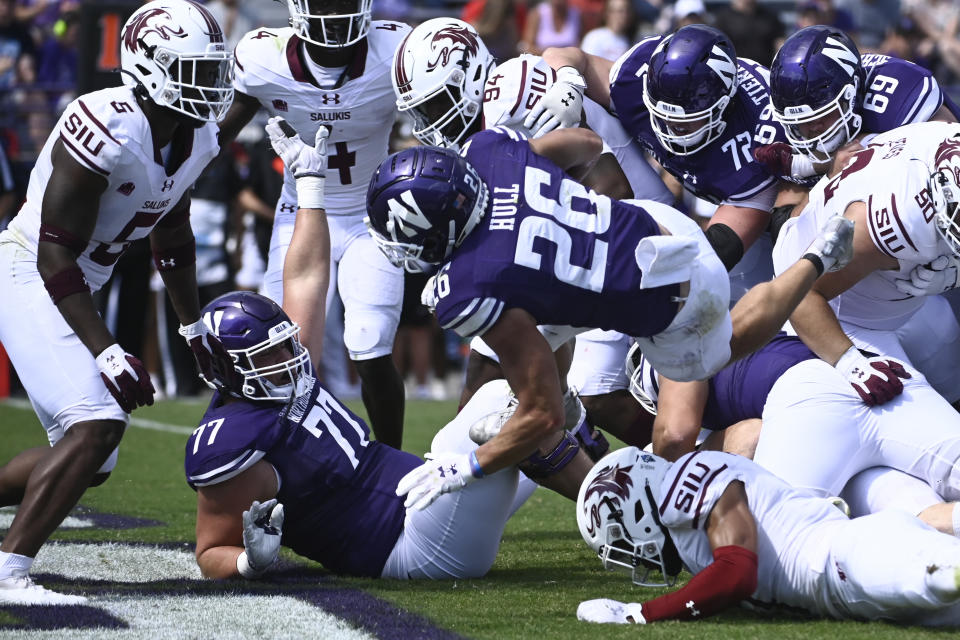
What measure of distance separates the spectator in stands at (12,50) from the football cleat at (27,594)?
28.7ft

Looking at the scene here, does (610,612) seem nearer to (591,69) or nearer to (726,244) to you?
(726,244)

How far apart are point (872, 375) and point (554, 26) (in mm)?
7265

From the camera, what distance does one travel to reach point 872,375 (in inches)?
160

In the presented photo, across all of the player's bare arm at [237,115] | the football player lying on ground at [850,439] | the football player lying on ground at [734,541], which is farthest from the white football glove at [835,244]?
the player's bare arm at [237,115]

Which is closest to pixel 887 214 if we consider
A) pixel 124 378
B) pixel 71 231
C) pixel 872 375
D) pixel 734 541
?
pixel 872 375

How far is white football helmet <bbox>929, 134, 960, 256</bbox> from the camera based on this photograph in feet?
13.0

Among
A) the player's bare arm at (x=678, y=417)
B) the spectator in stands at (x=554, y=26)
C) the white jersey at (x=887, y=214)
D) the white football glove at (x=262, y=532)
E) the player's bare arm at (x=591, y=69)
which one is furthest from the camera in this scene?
the spectator in stands at (x=554, y=26)

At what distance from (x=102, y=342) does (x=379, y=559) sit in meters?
1.11

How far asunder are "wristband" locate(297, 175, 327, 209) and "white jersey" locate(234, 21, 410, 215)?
489 millimetres

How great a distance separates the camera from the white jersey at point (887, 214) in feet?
13.3

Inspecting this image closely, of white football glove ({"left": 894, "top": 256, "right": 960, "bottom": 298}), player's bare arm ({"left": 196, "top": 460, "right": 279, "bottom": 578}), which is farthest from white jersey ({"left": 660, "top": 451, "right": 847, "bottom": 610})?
player's bare arm ({"left": 196, "top": 460, "right": 279, "bottom": 578})

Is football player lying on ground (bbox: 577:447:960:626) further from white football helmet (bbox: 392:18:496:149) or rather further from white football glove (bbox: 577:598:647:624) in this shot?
white football helmet (bbox: 392:18:496:149)

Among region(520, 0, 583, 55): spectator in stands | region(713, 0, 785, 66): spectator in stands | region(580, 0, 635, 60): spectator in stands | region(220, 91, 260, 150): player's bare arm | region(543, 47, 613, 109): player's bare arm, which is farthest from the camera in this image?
region(520, 0, 583, 55): spectator in stands

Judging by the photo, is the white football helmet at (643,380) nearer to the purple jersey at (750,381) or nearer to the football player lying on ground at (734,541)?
the purple jersey at (750,381)
